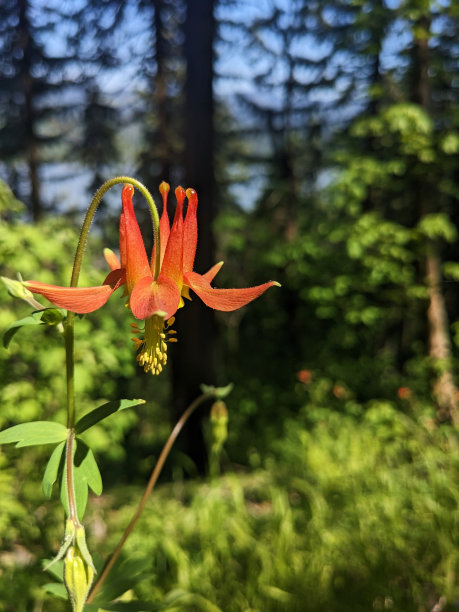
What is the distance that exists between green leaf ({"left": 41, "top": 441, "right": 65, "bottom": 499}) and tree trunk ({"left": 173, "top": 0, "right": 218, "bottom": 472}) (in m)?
4.18

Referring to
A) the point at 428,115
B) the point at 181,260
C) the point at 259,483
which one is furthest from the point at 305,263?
the point at 181,260

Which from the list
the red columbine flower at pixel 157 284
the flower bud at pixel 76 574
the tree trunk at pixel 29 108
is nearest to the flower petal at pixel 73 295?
the red columbine flower at pixel 157 284

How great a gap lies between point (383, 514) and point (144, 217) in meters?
6.39

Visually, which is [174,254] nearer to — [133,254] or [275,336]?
[133,254]

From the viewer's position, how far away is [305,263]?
5.85 meters

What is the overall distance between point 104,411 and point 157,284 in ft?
0.89

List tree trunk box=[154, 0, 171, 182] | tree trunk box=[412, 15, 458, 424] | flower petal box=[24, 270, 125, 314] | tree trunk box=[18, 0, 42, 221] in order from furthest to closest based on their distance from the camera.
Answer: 1. tree trunk box=[18, 0, 42, 221]
2. tree trunk box=[154, 0, 171, 182]
3. tree trunk box=[412, 15, 458, 424]
4. flower petal box=[24, 270, 125, 314]

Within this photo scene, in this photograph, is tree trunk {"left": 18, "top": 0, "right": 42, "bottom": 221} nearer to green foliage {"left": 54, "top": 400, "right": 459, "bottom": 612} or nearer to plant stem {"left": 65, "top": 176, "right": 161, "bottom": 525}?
green foliage {"left": 54, "top": 400, "right": 459, "bottom": 612}

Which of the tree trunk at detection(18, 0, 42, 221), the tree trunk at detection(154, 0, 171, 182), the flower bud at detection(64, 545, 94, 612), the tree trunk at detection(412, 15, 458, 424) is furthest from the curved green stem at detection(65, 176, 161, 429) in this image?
the tree trunk at detection(18, 0, 42, 221)

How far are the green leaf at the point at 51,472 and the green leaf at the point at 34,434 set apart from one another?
0.03m

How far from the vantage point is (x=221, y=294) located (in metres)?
0.92

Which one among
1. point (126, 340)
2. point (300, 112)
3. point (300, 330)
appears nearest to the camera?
point (126, 340)

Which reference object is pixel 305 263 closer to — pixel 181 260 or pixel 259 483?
pixel 259 483

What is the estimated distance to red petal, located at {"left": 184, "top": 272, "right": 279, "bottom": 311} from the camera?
890 mm
